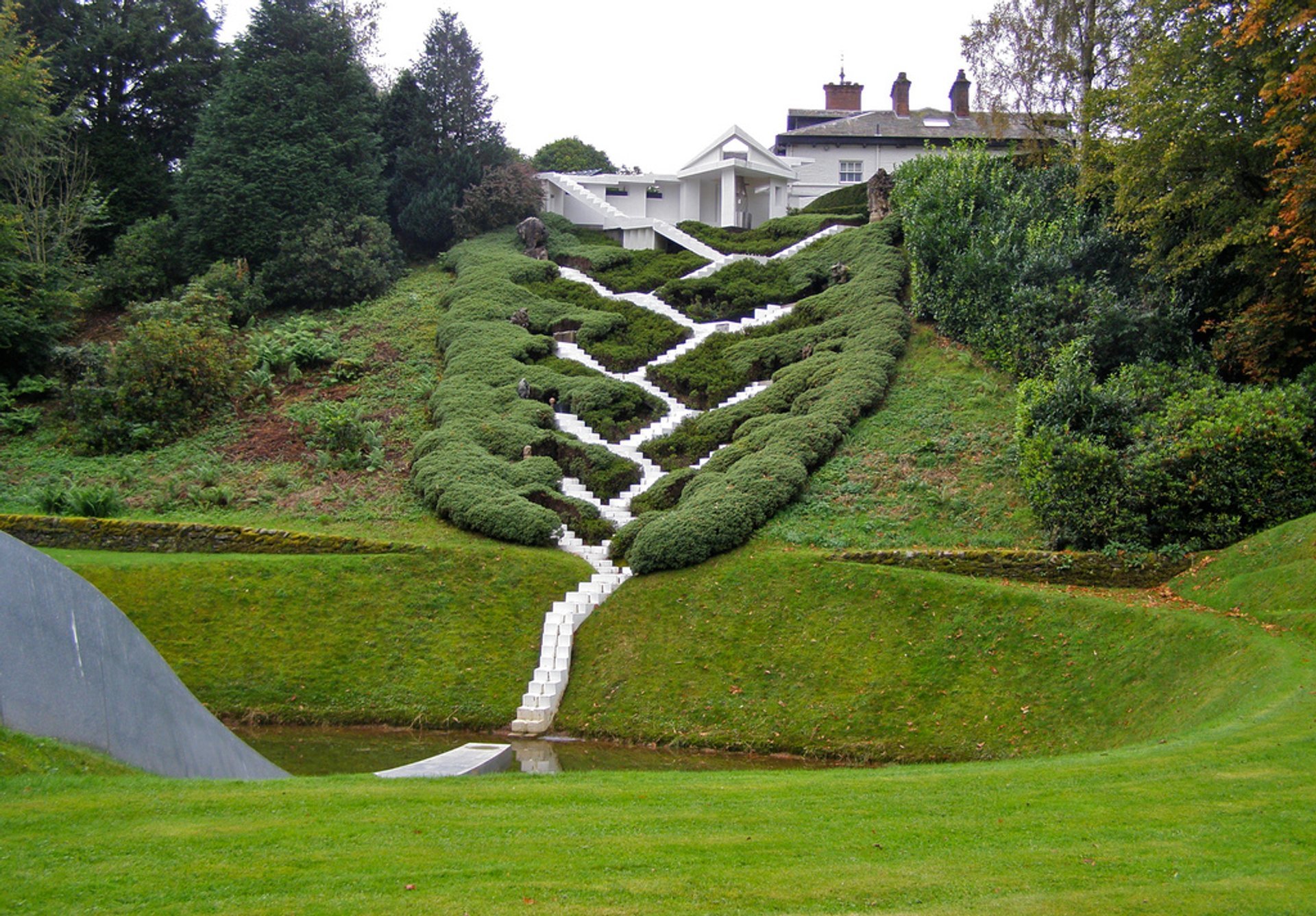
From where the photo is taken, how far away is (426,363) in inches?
1205

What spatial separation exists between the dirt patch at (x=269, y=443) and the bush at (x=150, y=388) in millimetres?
1619

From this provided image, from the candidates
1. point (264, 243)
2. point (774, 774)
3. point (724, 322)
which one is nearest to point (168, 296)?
point (264, 243)

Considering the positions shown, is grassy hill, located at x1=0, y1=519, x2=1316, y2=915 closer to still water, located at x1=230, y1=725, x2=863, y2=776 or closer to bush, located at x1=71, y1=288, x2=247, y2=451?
still water, located at x1=230, y1=725, x2=863, y2=776

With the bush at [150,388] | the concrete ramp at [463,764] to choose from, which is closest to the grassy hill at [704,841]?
the concrete ramp at [463,764]

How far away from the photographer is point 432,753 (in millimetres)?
14898

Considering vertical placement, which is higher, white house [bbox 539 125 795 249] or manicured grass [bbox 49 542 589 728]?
white house [bbox 539 125 795 249]

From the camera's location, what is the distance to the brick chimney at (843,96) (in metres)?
53.2

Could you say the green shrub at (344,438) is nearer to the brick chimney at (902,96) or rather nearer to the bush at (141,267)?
the bush at (141,267)

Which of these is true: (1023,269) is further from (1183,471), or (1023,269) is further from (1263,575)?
(1263,575)

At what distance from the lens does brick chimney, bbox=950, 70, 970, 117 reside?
4766 cm

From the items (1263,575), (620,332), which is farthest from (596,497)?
(1263,575)

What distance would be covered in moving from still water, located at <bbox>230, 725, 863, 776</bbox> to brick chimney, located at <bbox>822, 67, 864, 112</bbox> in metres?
45.3

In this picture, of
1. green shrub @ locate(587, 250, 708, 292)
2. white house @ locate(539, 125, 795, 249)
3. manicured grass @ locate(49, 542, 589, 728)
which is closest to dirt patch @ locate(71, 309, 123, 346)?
manicured grass @ locate(49, 542, 589, 728)

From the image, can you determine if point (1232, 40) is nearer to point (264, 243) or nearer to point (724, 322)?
point (724, 322)
